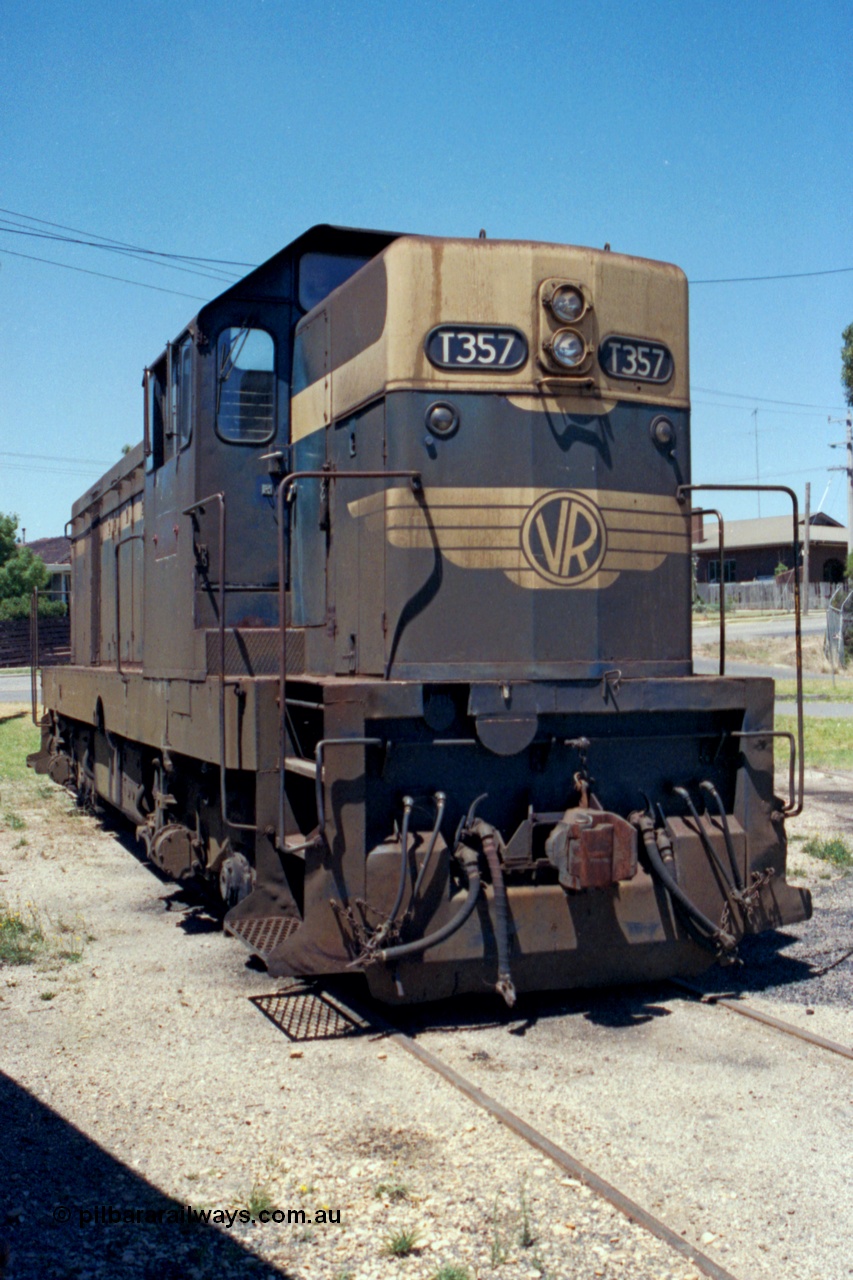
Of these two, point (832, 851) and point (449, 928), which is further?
point (832, 851)

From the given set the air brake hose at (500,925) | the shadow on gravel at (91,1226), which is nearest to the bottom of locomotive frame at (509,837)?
the air brake hose at (500,925)

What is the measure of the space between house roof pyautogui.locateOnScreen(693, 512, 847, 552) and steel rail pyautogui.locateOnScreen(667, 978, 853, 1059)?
→ 48451 mm

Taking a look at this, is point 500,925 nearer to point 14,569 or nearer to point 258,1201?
point 258,1201

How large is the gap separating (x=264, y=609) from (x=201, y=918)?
6.72 ft

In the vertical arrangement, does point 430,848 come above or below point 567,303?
below

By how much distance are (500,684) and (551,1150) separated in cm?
190

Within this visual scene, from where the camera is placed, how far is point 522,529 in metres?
5.17

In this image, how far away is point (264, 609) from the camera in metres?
6.49

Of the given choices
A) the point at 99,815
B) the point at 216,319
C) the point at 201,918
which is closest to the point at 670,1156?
the point at 201,918

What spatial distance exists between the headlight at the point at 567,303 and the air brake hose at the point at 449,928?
2397 millimetres

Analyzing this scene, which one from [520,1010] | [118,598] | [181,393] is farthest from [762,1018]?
[118,598]

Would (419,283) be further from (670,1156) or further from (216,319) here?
(670,1156)

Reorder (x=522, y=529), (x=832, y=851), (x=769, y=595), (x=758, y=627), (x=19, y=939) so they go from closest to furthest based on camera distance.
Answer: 1. (x=522, y=529)
2. (x=19, y=939)
3. (x=832, y=851)
4. (x=758, y=627)
5. (x=769, y=595)

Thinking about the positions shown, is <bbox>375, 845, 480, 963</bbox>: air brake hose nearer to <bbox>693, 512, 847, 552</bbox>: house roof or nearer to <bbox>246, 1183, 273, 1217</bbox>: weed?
<bbox>246, 1183, 273, 1217</bbox>: weed
